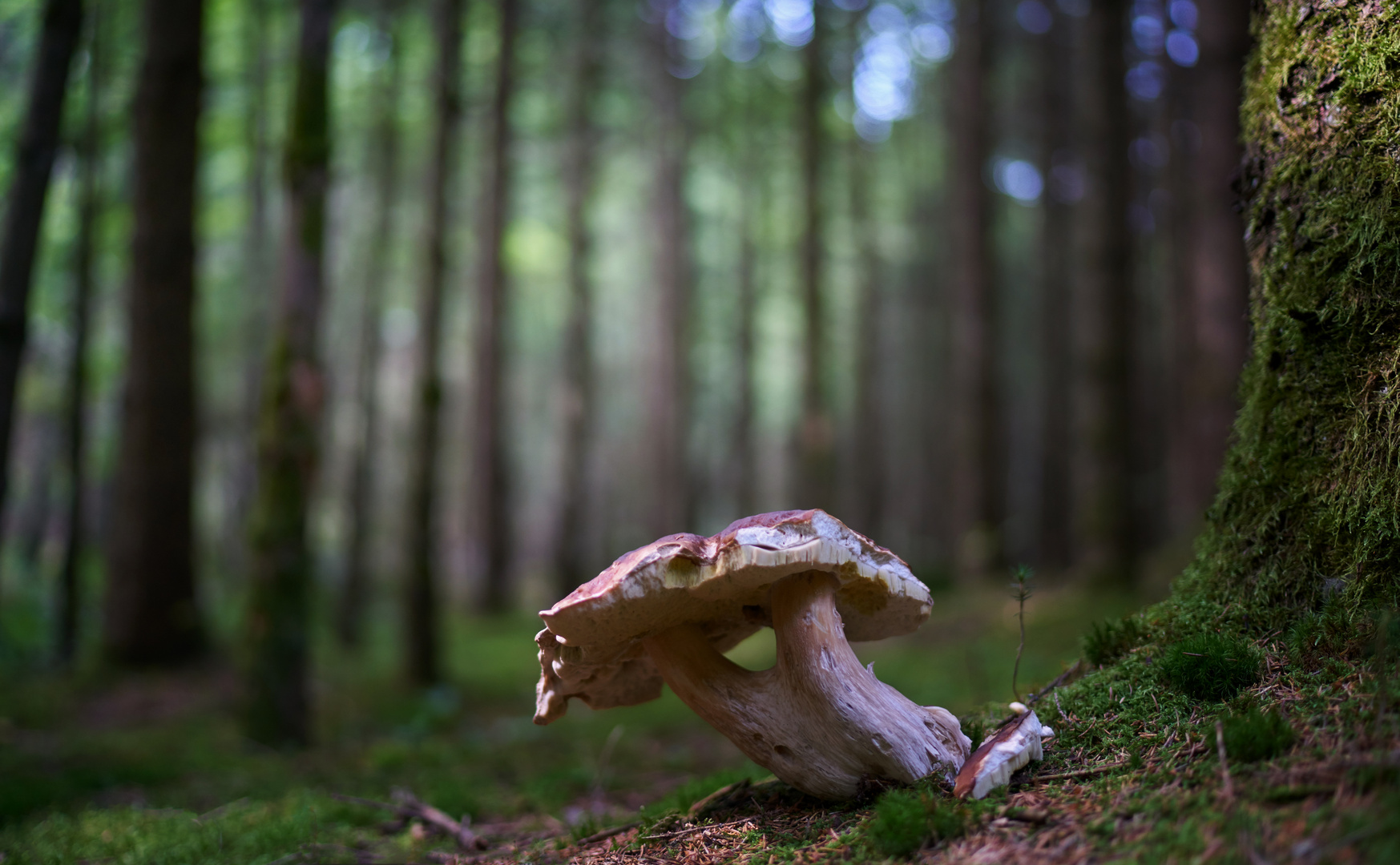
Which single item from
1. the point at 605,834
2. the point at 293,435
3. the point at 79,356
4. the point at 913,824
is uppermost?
the point at 79,356

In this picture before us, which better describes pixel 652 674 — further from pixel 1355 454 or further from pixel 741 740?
pixel 1355 454

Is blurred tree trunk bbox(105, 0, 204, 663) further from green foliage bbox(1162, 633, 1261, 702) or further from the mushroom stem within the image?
green foliage bbox(1162, 633, 1261, 702)

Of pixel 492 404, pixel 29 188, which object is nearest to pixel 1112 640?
pixel 29 188

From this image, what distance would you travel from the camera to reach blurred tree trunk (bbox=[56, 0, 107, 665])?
9602 mm

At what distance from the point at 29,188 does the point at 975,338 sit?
39.3 feet

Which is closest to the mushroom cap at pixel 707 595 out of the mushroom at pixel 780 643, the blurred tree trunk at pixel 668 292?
the mushroom at pixel 780 643

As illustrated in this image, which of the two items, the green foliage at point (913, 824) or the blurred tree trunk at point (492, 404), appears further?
the blurred tree trunk at point (492, 404)

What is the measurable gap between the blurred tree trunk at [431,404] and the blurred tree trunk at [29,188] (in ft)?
13.2

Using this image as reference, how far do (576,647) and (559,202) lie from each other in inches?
919

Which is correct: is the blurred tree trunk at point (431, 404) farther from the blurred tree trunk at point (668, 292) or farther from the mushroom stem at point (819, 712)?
the blurred tree trunk at point (668, 292)

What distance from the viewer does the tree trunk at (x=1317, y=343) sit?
2.44 metres

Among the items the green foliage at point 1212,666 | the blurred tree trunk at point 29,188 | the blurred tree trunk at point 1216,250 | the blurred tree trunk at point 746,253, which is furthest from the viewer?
the blurred tree trunk at point 746,253

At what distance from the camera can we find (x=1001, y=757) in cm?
236

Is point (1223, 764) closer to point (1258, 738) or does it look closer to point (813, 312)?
point (1258, 738)
